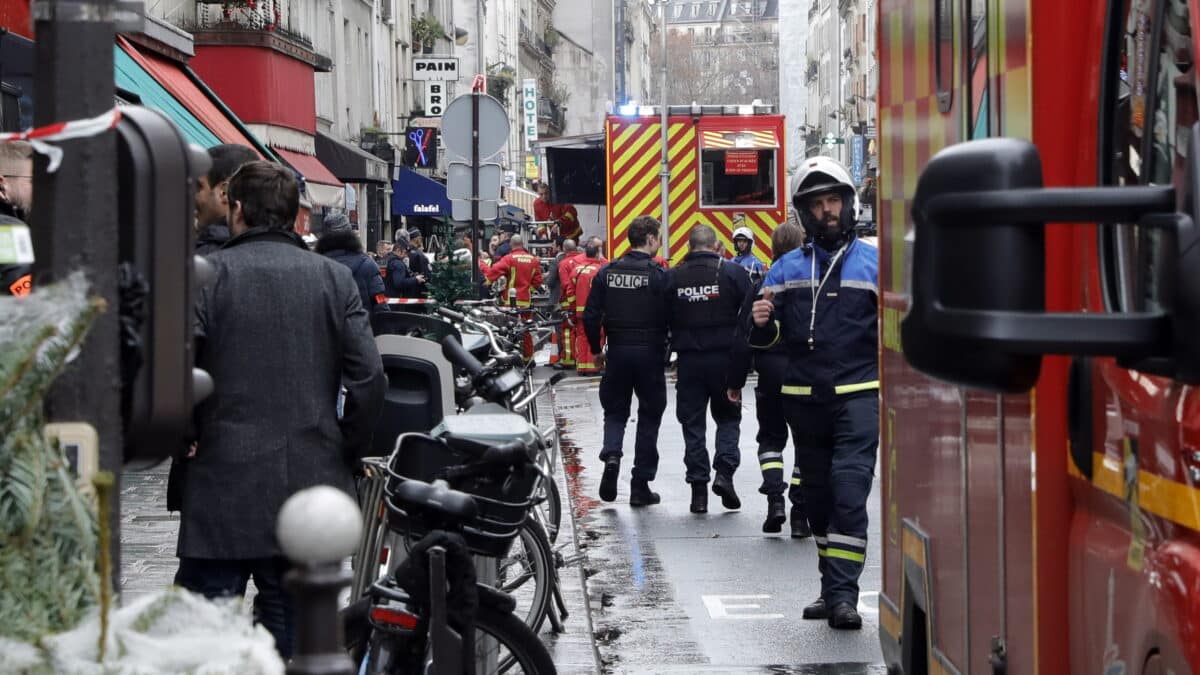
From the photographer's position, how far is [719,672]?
7852mm

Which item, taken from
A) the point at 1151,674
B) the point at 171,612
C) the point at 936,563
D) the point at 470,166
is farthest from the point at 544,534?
the point at 470,166

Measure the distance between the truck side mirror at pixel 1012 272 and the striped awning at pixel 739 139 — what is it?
21.4m

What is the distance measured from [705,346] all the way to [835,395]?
4.01 m

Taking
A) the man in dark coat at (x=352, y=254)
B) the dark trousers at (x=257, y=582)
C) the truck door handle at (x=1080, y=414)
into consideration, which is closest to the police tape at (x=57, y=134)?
the truck door handle at (x=1080, y=414)

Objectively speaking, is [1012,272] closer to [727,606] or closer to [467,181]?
[727,606]

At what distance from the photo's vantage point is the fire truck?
2180 millimetres

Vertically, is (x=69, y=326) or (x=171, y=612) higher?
(x=69, y=326)

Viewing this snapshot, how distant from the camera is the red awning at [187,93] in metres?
15.4

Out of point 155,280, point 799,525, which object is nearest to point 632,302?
point 799,525

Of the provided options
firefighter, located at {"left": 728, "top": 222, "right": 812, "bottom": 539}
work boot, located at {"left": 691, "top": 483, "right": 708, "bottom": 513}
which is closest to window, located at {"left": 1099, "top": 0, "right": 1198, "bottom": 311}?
firefighter, located at {"left": 728, "top": 222, "right": 812, "bottom": 539}

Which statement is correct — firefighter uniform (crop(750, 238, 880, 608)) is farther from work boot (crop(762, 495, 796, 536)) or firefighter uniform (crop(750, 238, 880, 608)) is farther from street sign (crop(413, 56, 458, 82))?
street sign (crop(413, 56, 458, 82))

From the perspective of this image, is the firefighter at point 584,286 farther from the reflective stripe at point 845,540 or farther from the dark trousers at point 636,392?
the reflective stripe at point 845,540

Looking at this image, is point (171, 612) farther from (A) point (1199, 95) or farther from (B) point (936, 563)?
(B) point (936, 563)

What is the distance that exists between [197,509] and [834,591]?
3.89m
